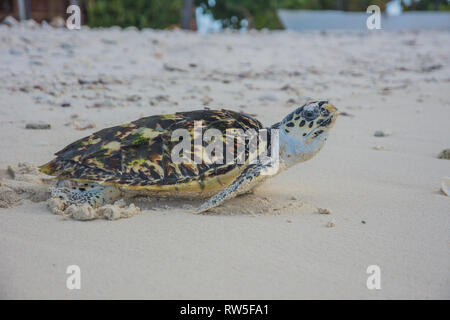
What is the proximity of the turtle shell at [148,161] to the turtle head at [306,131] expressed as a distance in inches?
9.6

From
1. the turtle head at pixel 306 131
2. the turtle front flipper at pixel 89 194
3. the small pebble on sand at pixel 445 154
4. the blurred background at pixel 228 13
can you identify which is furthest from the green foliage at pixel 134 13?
the turtle head at pixel 306 131

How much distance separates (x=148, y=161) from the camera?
9.75ft

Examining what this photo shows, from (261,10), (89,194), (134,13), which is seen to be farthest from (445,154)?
(261,10)

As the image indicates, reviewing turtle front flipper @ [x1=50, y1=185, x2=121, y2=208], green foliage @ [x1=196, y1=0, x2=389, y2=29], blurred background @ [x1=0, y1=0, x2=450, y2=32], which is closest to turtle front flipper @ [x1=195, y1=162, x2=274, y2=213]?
turtle front flipper @ [x1=50, y1=185, x2=121, y2=208]

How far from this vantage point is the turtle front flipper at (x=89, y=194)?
2.97 m

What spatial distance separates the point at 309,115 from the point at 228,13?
24.3m

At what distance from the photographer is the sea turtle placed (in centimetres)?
292

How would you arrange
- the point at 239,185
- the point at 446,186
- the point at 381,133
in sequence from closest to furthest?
the point at 239,185, the point at 446,186, the point at 381,133

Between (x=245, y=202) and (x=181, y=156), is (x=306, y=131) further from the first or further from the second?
(x=181, y=156)

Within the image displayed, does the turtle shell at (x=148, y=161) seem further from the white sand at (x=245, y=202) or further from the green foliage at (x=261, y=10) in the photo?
the green foliage at (x=261, y=10)

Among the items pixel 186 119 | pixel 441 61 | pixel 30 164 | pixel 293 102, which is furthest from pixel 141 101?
pixel 441 61

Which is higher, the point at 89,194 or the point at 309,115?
the point at 309,115

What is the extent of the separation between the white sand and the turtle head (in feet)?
0.92

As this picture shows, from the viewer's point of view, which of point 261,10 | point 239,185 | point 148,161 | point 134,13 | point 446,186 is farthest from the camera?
point 261,10
